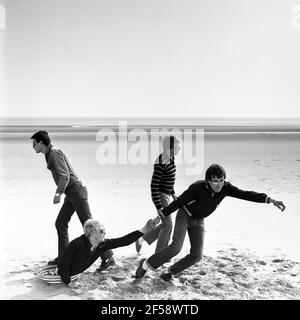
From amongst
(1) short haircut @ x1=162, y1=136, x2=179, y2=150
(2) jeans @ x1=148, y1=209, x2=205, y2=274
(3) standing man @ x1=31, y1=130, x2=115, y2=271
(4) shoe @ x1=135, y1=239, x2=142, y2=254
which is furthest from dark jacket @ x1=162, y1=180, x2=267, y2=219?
(4) shoe @ x1=135, y1=239, x2=142, y2=254

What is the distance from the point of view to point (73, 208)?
463 centimetres

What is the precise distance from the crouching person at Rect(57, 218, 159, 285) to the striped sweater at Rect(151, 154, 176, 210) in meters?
0.34

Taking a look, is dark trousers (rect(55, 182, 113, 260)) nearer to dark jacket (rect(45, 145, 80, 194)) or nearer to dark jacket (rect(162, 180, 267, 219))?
dark jacket (rect(45, 145, 80, 194))

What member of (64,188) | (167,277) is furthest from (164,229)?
(64,188)

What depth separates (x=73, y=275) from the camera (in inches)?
167

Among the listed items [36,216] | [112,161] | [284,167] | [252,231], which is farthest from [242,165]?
[36,216]

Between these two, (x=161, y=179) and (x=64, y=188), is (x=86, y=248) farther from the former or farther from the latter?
(x=161, y=179)

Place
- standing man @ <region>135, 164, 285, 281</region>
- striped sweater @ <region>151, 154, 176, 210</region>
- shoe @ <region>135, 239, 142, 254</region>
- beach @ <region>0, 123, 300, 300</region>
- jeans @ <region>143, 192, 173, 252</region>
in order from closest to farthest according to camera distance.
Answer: standing man @ <region>135, 164, 285, 281</region>, beach @ <region>0, 123, 300, 300</region>, striped sweater @ <region>151, 154, 176, 210</region>, jeans @ <region>143, 192, 173, 252</region>, shoe @ <region>135, 239, 142, 254</region>

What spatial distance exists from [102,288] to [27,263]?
1127 millimetres

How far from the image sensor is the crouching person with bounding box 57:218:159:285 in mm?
4098

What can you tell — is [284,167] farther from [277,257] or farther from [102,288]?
[102,288]

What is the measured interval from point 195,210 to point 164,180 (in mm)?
528

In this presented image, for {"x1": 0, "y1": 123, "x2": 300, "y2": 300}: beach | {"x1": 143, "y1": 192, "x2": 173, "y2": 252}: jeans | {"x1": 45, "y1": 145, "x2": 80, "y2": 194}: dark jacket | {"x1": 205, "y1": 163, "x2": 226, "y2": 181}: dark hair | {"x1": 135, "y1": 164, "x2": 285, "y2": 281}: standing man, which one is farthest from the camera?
{"x1": 143, "y1": 192, "x2": 173, "y2": 252}: jeans

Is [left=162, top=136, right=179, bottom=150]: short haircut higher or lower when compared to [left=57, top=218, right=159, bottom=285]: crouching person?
higher
